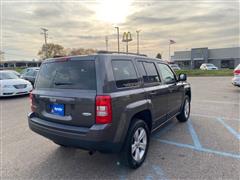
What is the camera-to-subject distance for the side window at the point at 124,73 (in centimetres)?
307

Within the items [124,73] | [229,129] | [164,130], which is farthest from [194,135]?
[124,73]

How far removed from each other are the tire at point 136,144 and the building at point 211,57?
59.8 m

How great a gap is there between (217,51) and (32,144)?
62.1m

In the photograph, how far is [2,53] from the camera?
88875mm

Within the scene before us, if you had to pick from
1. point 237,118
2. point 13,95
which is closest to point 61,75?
point 237,118

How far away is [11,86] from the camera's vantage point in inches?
428

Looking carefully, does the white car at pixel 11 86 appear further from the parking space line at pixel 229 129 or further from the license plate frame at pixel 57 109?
the parking space line at pixel 229 129

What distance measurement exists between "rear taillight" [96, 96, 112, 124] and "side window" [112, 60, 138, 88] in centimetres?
38

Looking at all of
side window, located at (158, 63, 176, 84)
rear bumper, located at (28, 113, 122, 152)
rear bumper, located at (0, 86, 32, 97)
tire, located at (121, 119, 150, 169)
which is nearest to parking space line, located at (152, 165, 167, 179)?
tire, located at (121, 119, 150, 169)

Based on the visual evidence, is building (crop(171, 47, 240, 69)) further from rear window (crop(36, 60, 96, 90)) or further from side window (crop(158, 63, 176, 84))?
rear window (crop(36, 60, 96, 90))

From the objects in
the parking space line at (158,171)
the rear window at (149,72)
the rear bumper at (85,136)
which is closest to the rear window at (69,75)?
the rear bumper at (85,136)

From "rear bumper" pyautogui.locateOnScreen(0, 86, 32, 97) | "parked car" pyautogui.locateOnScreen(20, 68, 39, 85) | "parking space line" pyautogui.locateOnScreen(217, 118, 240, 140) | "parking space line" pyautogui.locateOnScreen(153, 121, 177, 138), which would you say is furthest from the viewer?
"parked car" pyautogui.locateOnScreen(20, 68, 39, 85)

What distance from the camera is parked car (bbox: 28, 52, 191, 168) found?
2.81 m

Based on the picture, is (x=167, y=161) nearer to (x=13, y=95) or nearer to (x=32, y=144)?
(x=32, y=144)
